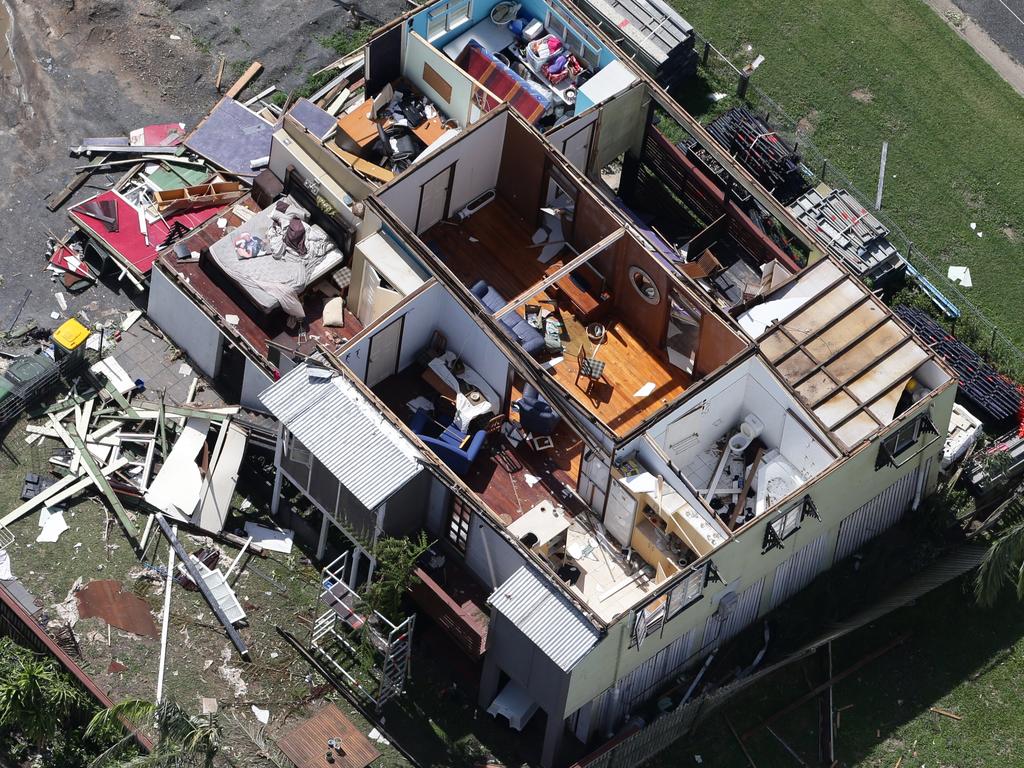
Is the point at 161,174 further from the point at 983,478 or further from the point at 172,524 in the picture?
the point at 983,478

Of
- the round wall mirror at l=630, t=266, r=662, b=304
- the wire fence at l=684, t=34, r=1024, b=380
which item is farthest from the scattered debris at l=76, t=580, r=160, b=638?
the wire fence at l=684, t=34, r=1024, b=380

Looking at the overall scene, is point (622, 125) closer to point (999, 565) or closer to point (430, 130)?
point (430, 130)

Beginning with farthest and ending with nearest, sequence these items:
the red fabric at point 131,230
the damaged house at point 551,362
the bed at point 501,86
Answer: the bed at point 501,86, the red fabric at point 131,230, the damaged house at point 551,362

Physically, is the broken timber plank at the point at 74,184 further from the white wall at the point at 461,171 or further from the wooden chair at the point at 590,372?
the wooden chair at the point at 590,372

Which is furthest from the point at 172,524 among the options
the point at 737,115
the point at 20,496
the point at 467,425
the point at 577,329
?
the point at 737,115

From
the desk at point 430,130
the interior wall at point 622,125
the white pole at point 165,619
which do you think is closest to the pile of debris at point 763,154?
the interior wall at point 622,125
